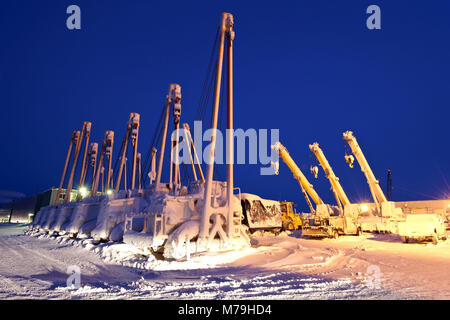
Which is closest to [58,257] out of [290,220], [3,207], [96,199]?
[96,199]

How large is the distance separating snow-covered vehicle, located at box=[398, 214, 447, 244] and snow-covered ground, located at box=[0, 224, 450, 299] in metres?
9.13

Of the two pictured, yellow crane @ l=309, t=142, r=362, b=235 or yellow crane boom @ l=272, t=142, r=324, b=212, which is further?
yellow crane boom @ l=272, t=142, r=324, b=212

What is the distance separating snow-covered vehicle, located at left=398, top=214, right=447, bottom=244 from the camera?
62.7 ft

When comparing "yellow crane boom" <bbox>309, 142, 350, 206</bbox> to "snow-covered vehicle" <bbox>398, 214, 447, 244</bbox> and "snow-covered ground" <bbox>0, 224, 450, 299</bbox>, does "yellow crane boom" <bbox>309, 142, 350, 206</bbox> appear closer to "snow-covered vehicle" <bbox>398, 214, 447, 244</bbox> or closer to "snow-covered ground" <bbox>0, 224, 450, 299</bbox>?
"snow-covered vehicle" <bbox>398, 214, 447, 244</bbox>

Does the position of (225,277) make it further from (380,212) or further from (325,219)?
(380,212)

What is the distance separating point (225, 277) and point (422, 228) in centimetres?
1695

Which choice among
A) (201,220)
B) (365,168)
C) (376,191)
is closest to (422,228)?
(376,191)

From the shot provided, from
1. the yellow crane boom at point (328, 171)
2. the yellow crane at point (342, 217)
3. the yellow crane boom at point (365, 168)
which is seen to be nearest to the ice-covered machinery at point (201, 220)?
the yellow crane at point (342, 217)

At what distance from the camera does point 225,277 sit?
8352 mm

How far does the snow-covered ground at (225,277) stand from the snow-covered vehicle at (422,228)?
913 centimetres

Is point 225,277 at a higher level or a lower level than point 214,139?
lower

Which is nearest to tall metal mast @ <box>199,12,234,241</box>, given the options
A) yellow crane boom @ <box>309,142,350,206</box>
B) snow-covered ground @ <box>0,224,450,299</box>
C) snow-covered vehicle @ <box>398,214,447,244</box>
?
snow-covered ground @ <box>0,224,450,299</box>

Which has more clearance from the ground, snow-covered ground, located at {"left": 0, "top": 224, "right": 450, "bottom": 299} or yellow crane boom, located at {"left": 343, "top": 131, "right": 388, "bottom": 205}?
yellow crane boom, located at {"left": 343, "top": 131, "right": 388, "bottom": 205}
